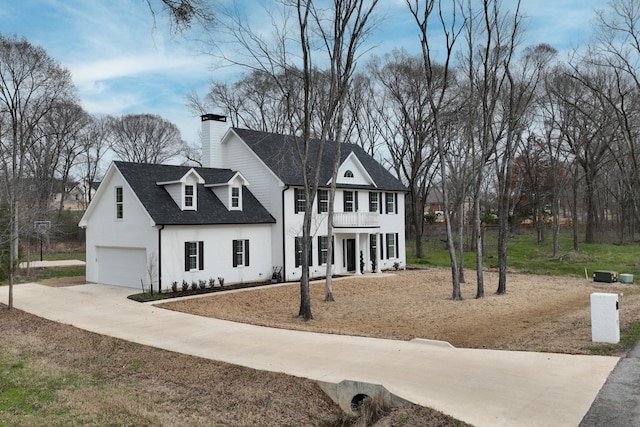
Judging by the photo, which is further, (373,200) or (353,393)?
(373,200)

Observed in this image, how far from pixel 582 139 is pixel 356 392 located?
33.6 metres

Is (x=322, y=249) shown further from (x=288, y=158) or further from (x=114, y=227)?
(x=114, y=227)

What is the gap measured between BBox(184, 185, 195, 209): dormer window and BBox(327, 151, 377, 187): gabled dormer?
25.6 ft

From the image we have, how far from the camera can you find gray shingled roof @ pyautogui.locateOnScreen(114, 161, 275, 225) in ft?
65.6

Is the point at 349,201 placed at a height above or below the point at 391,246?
above

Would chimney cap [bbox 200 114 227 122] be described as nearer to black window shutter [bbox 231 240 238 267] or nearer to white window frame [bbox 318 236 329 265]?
black window shutter [bbox 231 240 238 267]

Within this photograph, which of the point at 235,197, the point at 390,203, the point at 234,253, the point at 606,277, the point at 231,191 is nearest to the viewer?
the point at 234,253

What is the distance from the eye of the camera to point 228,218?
71.5ft

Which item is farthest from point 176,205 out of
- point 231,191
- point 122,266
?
point 122,266

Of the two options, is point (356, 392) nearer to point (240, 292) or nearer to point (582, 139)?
point (240, 292)

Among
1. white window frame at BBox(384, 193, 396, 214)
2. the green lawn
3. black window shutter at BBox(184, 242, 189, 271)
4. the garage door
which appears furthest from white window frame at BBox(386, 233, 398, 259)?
the garage door

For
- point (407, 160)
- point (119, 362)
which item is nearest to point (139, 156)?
point (407, 160)

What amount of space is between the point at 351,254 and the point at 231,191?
7701 mm

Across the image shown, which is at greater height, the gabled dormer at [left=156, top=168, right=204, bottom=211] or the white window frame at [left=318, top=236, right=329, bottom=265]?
the gabled dormer at [left=156, top=168, right=204, bottom=211]
